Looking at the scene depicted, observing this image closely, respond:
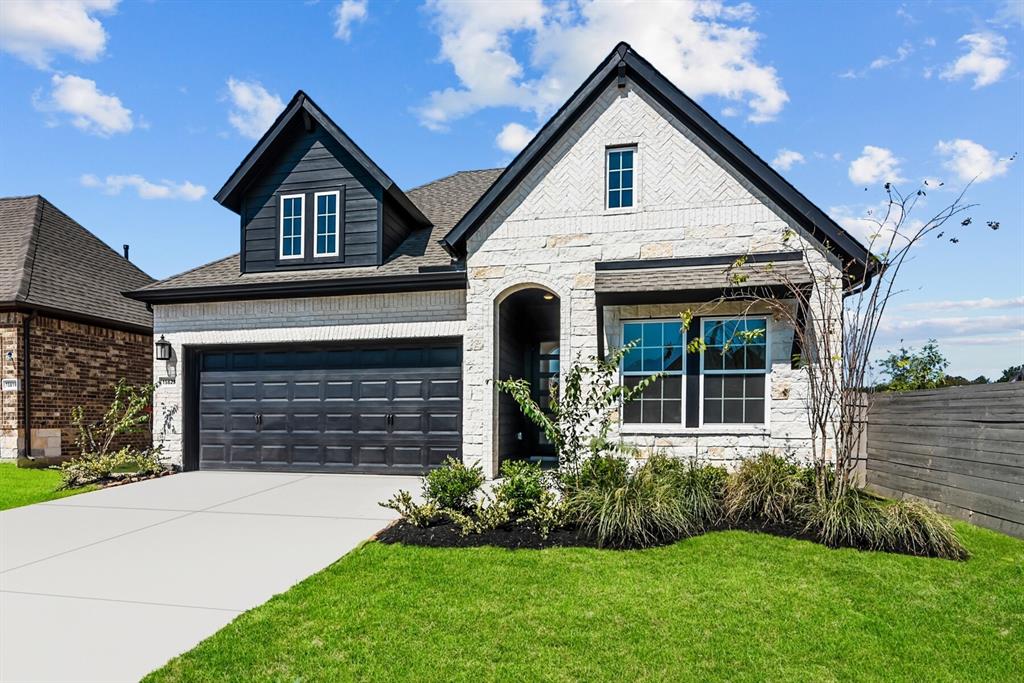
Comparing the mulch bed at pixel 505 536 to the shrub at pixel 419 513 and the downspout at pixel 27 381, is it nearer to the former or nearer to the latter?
the shrub at pixel 419 513

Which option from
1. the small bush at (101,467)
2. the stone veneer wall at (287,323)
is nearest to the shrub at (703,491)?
the stone veneer wall at (287,323)

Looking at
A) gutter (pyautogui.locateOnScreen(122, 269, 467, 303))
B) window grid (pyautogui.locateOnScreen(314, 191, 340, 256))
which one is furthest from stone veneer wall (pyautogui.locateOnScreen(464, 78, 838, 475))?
window grid (pyautogui.locateOnScreen(314, 191, 340, 256))

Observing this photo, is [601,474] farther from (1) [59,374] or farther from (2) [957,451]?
(1) [59,374]

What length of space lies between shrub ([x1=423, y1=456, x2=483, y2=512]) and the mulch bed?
28 cm

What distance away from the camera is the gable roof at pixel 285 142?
11.6 meters

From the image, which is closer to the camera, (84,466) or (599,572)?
(599,572)

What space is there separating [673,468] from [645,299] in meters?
2.76

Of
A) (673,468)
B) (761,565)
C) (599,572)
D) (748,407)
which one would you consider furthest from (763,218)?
(599,572)

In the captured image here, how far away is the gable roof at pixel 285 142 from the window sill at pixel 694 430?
21.7ft

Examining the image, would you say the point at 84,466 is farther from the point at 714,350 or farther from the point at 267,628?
the point at 714,350

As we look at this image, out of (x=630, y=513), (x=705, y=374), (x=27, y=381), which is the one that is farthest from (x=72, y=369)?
(x=705, y=374)

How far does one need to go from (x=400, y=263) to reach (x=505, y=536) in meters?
6.56

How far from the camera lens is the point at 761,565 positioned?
5688mm

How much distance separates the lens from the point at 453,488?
708 centimetres
